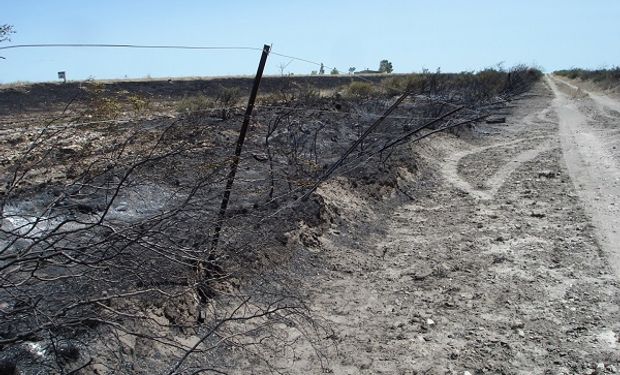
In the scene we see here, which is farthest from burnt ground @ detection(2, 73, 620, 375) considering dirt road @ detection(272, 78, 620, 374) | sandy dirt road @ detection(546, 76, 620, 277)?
sandy dirt road @ detection(546, 76, 620, 277)

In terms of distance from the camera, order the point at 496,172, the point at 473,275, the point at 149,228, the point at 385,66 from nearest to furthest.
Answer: the point at 149,228 → the point at 473,275 → the point at 496,172 → the point at 385,66

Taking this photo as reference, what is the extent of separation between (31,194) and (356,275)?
4.50 meters

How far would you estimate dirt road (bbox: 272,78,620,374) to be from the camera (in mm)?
5566

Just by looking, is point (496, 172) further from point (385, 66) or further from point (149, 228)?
point (385, 66)

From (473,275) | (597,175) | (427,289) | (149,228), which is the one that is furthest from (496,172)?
(149,228)

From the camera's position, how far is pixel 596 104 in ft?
104

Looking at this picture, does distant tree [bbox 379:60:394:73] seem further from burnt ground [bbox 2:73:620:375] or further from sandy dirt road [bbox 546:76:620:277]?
burnt ground [bbox 2:73:620:375]

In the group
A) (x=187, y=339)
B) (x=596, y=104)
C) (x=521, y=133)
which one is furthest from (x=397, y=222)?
(x=596, y=104)

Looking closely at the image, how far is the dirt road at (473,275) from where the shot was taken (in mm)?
5566

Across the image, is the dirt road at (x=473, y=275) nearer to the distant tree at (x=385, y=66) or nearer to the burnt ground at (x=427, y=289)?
the burnt ground at (x=427, y=289)

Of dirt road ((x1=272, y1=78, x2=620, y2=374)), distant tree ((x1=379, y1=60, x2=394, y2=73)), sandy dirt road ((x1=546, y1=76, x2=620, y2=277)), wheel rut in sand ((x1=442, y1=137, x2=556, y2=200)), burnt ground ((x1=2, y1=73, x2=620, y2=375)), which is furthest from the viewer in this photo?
distant tree ((x1=379, y1=60, x2=394, y2=73))

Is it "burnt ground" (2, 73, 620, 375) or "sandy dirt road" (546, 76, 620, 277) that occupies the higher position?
"sandy dirt road" (546, 76, 620, 277)

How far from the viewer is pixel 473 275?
763cm

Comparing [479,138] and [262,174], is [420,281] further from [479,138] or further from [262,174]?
[479,138]
